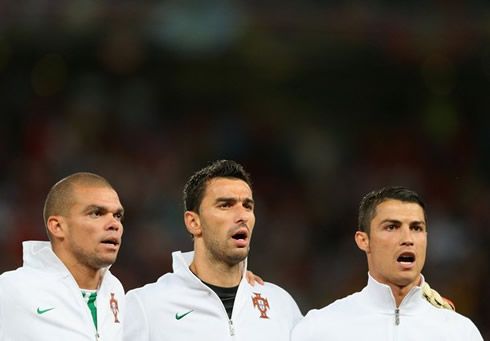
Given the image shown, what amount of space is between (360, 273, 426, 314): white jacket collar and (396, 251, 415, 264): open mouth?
5.6 inches

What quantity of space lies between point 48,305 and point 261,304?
1223 millimetres

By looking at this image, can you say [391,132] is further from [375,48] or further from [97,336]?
[97,336]

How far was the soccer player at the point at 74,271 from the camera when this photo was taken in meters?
5.18

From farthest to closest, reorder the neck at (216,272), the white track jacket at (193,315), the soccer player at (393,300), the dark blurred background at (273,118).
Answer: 1. the dark blurred background at (273,118)
2. the neck at (216,272)
3. the white track jacket at (193,315)
4. the soccer player at (393,300)

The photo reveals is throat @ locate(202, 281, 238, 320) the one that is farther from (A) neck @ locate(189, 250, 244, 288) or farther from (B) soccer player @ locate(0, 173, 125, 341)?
(B) soccer player @ locate(0, 173, 125, 341)

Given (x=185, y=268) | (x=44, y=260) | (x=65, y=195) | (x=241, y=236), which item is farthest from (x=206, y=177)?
(x=44, y=260)

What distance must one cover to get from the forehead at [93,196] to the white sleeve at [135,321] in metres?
0.54

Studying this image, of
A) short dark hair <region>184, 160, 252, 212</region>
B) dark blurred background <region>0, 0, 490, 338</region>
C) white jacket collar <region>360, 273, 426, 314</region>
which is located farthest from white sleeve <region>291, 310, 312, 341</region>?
dark blurred background <region>0, 0, 490, 338</region>

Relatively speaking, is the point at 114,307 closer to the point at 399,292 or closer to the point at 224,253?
the point at 224,253

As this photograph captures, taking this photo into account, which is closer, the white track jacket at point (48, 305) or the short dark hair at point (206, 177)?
the white track jacket at point (48, 305)

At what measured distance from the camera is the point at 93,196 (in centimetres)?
554

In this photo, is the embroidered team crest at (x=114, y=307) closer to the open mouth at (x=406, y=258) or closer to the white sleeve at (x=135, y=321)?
the white sleeve at (x=135, y=321)

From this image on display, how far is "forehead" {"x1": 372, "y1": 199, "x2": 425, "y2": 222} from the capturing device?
5613 mm

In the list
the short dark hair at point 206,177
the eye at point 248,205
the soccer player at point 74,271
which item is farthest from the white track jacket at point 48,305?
the eye at point 248,205
